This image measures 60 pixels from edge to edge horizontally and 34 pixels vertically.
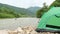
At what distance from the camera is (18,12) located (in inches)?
187

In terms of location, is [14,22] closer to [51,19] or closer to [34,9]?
[34,9]

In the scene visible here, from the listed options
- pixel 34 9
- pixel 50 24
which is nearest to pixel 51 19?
pixel 50 24

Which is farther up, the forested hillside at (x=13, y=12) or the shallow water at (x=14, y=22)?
the forested hillside at (x=13, y=12)

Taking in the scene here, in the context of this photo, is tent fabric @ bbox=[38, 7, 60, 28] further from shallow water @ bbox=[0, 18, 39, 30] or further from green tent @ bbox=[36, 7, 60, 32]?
shallow water @ bbox=[0, 18, 39, 30]

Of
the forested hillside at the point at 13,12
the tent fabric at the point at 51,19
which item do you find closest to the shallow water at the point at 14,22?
the forested hillside at the point at 13,12

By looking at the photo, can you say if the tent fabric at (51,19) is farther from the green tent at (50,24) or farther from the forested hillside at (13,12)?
the forested hillside at (13,12)

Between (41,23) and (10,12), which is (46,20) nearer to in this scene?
(41,23)

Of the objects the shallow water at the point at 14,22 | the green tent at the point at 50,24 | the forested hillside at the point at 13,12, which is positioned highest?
the green tent at the point at 50,24

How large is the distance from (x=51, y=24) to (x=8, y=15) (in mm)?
3275

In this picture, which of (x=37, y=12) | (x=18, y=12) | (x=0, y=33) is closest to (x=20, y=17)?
(x=18, y=12)

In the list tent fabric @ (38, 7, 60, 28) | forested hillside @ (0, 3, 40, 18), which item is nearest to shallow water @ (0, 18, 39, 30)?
forested hillside @ (0, 3, 40, 18)

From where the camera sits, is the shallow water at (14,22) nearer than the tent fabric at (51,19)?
No

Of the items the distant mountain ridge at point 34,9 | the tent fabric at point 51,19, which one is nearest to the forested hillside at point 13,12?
the distant mountain ridge at point 34,9

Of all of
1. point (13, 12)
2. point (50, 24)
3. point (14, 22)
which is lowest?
point (14, 22)
